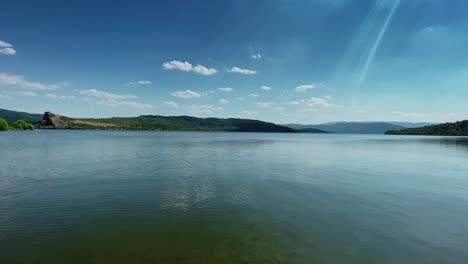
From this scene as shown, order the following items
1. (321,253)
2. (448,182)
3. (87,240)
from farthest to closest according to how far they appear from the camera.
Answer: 1. (448,182)
2. (87,240)
3. (321,253)

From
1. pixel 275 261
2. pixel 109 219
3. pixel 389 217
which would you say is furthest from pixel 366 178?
pixel 109 219

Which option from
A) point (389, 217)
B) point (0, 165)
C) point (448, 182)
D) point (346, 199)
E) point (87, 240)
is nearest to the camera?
point (87, 240)

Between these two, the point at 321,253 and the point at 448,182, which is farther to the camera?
the point at 448,182

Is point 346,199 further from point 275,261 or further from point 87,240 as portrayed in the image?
point 87,240

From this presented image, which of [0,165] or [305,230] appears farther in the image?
[0,165]

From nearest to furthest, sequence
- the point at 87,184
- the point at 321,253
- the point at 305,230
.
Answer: the point at 321,253 < the point at 305,230 < the point at 87,184

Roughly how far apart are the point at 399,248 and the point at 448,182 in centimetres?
2671

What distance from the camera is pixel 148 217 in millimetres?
18312

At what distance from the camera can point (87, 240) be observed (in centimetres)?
1440

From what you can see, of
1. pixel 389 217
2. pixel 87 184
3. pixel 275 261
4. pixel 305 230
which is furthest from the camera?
pixel 87 184

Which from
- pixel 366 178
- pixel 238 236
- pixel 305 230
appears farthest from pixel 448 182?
pixel 238 236

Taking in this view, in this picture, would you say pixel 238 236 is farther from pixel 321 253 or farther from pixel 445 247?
pixel 445 247

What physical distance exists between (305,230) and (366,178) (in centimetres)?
2305

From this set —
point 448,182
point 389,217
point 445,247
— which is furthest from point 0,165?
point 448,182
